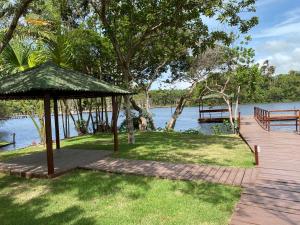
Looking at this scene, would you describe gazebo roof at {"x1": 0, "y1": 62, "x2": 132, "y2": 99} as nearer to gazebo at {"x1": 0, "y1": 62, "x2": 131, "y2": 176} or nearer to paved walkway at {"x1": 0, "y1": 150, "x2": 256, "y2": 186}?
gazebo at {"x1": 0, "y1": 62, "x2": 131, "y2": 176}

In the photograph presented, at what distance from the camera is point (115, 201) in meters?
5.85

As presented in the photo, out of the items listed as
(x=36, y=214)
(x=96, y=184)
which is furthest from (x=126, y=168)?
(x=36, y=214)

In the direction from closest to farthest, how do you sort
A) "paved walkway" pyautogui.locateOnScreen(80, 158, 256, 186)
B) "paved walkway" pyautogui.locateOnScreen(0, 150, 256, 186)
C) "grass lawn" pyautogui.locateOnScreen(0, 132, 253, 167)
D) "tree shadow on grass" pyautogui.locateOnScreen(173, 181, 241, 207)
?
"tree shadow on grass" pyautogui.locateOnScreen(173, 181, 241, 207) → "paved walkway" pyautogui.locateOnScreen(80, 158, 256, 186) → "paved walkway" pyautogui.locateOnScreen(0, 150, 256, 186) → "grass lawn" pyautogui.locateOnScreen(0, 132, 253, 167)

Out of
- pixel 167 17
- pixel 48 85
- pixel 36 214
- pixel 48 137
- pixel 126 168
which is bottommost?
pixel 36 214

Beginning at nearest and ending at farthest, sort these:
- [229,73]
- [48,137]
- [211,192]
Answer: [211,192]
[48,137]
[229,73]

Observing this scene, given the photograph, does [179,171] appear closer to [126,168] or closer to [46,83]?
[126,168]

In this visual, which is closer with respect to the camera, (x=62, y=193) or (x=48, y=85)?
(x=62, y=193)

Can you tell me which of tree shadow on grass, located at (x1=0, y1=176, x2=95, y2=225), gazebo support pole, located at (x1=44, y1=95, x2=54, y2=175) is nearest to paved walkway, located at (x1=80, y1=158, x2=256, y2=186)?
gazebo support pole, located at (x1=44, y1=95, x2=54, y2=175)

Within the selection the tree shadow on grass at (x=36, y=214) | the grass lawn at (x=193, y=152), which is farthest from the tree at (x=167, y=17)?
the tree shadow on grass at (x=36, y=214)

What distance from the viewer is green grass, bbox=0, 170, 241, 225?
5.03 metres

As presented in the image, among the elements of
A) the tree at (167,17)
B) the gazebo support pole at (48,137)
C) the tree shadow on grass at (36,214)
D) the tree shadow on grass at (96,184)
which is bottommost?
the tree shadow on grass at (36,214)

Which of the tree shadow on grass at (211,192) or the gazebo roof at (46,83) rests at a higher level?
the gazebo roof at (46,83)

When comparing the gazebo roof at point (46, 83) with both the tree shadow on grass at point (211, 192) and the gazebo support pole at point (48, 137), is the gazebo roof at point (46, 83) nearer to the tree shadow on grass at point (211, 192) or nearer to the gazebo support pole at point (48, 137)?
the gazebo support pole at point (48, 137)

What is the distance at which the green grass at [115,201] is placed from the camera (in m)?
5.03
